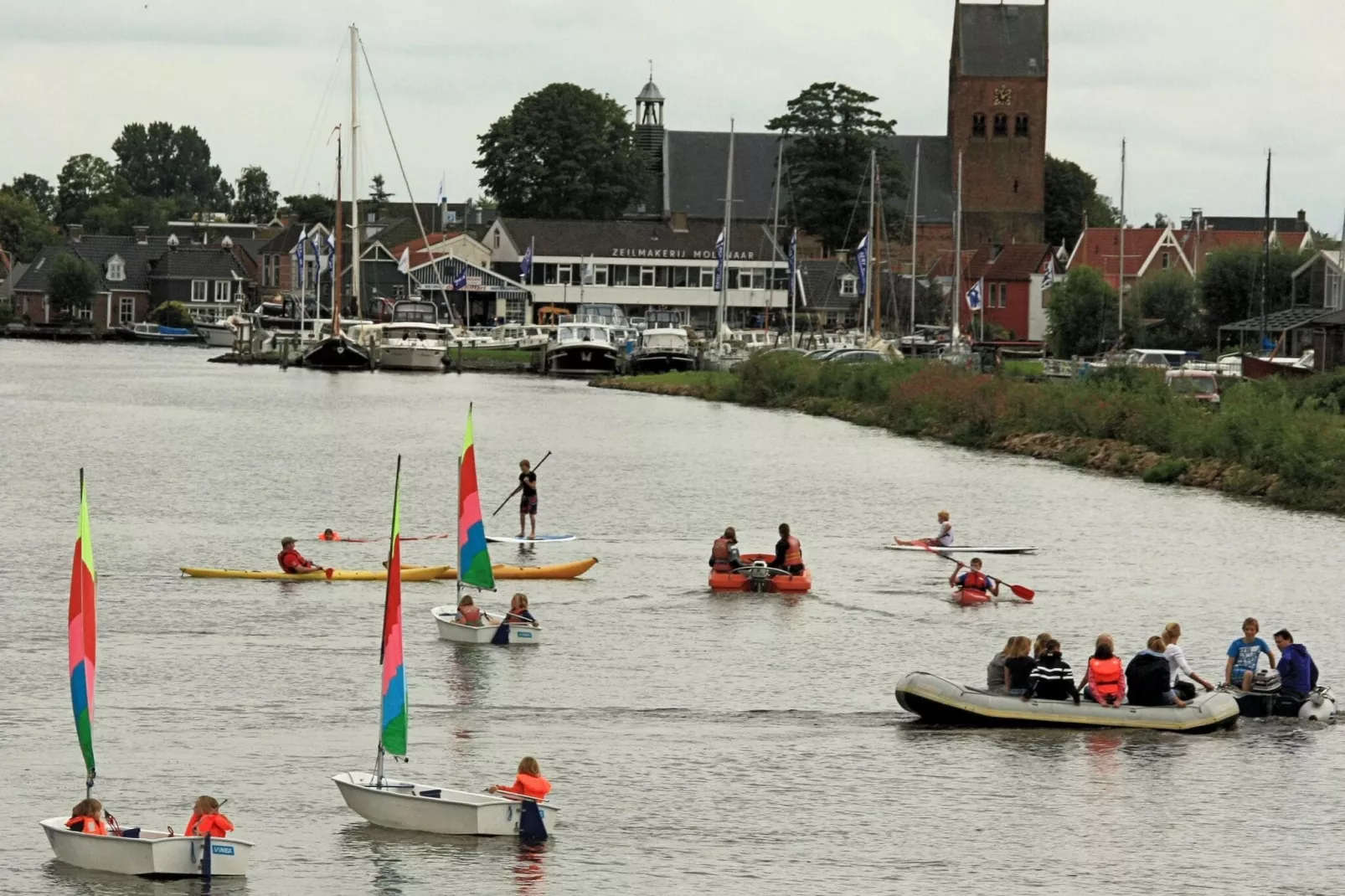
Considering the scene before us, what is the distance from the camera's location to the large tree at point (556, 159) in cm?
18138

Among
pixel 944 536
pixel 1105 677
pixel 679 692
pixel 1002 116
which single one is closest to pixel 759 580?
pixel 944 536

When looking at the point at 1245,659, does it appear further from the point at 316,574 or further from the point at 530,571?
the point at 316,574

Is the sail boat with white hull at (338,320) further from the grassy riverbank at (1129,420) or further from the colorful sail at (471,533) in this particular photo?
the colorful sail at (471,533)

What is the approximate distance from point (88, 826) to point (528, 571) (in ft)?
74.9

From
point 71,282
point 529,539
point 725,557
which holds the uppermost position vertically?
point 71,282

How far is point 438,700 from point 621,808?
6.68 metres

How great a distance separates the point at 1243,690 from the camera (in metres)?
33.4

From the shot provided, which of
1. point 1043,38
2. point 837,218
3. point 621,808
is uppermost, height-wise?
point 1043,38

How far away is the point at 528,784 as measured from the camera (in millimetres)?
26203

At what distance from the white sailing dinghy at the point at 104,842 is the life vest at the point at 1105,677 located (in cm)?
1372

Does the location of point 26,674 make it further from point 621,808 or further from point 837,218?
point 837,218

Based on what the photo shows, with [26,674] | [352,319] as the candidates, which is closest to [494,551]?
[26,674]

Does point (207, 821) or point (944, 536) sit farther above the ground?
point (944, 536)

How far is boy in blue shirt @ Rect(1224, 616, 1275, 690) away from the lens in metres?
33.2
